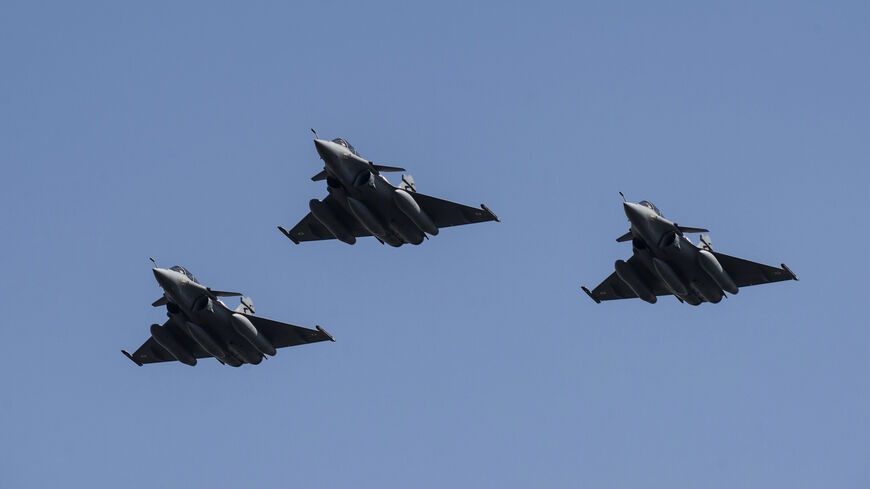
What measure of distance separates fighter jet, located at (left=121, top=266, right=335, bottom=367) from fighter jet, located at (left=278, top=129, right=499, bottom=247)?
5246mm

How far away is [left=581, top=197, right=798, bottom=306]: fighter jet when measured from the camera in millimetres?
62781

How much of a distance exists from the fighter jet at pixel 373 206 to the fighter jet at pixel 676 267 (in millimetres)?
6582

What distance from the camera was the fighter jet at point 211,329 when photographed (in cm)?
6278

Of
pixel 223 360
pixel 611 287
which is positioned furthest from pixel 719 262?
pixel 223 360

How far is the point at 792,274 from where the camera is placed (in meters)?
65.0

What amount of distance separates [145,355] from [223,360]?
7080 mm

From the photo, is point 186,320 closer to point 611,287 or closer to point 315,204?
point 315,204

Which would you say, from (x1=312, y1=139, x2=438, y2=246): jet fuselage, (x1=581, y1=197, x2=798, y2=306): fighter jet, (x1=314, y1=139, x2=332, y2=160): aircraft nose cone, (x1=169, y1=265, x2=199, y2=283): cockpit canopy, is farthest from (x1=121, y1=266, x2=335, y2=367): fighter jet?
(x1=581, y1=197, x2=798, y2=306): fighter jet

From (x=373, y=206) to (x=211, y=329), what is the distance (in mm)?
9017

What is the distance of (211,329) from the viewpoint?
64.5 metres

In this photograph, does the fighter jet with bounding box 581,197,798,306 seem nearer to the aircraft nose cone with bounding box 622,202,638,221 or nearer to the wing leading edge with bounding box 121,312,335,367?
the aircraft nose cone with bounding box 622,202,638,221

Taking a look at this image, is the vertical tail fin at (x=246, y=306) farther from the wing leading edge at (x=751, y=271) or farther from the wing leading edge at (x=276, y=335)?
the wing leading edge at (x=751, y=271)

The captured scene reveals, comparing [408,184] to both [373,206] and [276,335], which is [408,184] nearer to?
[373,206]

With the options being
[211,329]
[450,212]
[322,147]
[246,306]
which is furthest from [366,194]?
[211,329]
